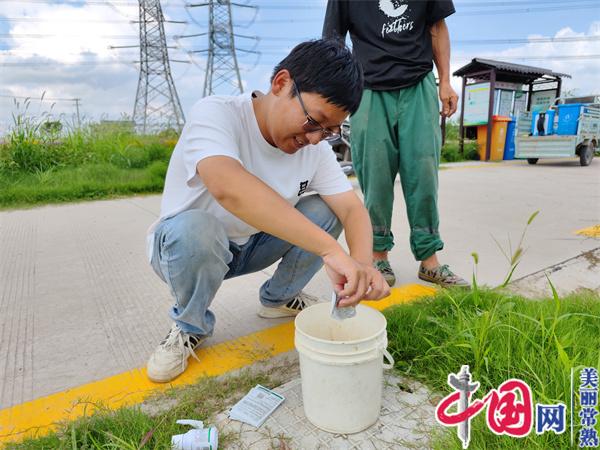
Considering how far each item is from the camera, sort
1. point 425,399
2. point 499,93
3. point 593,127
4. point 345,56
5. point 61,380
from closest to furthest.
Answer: point 345,56, point 425,399, point 61,380, point 593,127, point 499,93

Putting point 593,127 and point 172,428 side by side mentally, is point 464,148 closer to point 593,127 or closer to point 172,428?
point 593,127

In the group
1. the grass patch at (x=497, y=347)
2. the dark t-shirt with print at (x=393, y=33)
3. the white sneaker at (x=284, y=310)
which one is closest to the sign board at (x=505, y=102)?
the dark t-shirt with print at (x=393, y=33)

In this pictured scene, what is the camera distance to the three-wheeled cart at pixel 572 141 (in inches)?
297

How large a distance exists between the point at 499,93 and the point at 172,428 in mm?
10479

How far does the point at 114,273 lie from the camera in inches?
97.2

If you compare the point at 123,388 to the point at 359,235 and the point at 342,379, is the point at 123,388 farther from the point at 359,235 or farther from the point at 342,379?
the point at 359,235

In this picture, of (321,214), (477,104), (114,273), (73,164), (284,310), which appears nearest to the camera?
Answer: (321,214)

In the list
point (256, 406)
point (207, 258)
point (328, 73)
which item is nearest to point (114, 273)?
point (207, 258)

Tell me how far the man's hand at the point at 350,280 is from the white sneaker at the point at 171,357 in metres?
0.67

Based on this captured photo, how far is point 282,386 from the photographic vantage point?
55.2 inches

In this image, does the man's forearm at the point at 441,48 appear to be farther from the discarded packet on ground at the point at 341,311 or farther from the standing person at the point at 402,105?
the discarded packet on ground at the point at 341,311

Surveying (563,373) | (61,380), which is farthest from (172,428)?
(563,373)

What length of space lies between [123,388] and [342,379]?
768 mm

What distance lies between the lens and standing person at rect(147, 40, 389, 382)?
1.17 metres
